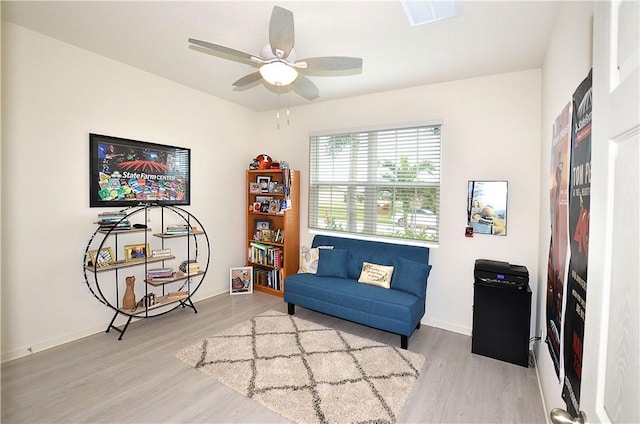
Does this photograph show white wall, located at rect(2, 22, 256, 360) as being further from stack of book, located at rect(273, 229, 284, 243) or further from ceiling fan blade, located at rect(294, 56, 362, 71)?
ceiling fan blade, located at rect(294, 56, 362, 71)

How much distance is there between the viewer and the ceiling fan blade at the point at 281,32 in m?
1.70

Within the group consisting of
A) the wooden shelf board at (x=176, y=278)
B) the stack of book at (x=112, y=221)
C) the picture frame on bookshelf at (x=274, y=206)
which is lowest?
the wooden shelf board at (x=176, y=278)

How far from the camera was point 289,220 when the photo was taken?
4242 mm

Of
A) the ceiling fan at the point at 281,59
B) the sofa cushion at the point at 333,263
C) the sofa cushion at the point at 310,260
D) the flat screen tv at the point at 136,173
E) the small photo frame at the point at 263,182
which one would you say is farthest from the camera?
the small photo frame at the point at 263,182

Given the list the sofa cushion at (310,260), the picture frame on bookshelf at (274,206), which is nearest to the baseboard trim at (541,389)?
the sofa cushion at (310,260)

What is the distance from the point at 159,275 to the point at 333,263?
1964 mm

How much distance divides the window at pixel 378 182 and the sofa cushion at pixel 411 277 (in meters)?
0.44

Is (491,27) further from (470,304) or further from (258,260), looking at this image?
(258,260)

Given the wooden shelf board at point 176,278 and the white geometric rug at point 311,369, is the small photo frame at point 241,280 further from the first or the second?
the white geometric rug at point 311,369

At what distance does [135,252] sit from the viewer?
3227 mm

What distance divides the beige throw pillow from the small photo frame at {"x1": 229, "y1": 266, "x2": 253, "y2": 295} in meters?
1.79

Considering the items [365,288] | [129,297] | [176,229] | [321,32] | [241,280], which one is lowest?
[241,280]

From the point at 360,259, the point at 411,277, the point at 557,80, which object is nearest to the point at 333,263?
the point at 360,259

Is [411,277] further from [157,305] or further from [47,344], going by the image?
[47,344]
